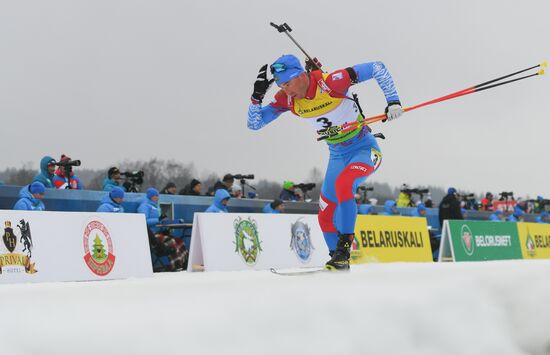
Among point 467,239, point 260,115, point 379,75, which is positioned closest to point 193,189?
point 467,239

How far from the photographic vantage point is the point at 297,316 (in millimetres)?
1589

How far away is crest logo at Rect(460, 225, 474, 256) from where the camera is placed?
37.8ft

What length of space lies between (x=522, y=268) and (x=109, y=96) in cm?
883

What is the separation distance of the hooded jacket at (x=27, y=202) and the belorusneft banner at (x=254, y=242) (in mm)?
1721

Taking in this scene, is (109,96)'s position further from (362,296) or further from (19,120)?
(362,296)

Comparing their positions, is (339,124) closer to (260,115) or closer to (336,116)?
(336,116)

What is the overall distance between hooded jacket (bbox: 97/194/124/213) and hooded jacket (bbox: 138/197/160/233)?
610 mm

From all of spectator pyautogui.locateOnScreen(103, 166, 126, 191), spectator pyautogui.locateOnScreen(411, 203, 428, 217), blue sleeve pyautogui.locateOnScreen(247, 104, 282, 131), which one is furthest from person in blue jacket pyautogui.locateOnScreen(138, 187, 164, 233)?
spectator pyautogui.locateOnScreen(411, 203, 428, 217)

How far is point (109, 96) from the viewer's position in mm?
10445

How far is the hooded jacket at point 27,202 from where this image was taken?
6986 mm

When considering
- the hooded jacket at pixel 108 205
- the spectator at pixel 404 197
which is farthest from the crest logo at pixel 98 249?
the spectator at pixel 404 197

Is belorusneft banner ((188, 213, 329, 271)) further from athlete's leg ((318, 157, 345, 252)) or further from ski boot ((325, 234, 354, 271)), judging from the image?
ski boot ((325, 234, 354, 271))

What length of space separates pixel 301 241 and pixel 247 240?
1134mm

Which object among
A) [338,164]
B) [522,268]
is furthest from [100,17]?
[522,268]
